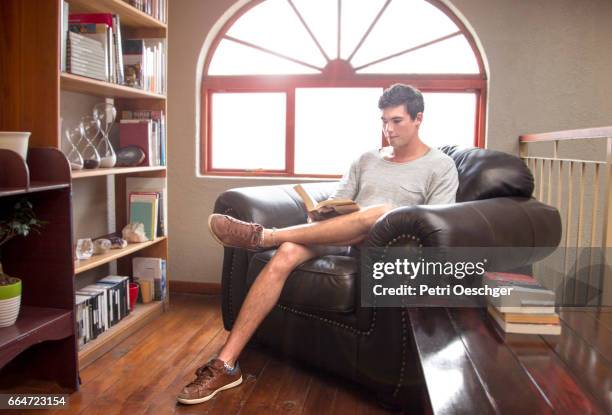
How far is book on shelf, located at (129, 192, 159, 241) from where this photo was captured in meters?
3.00

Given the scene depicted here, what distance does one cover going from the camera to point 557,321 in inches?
54.0

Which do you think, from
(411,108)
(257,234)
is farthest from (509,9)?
(257,234)

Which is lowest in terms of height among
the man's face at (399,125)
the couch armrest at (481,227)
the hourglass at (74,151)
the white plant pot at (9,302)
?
the white plant pot at (9,302)

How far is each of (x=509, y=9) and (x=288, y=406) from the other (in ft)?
7.90

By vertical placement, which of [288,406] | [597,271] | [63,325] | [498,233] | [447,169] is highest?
[447,169]

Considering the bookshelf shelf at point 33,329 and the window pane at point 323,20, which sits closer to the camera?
the bookshelf shelf at point 33,329

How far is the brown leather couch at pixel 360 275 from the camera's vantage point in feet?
6.30

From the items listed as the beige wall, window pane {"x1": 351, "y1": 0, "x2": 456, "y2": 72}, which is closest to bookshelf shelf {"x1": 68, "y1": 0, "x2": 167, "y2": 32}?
the beige wall

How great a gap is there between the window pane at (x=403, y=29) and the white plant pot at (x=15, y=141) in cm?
204

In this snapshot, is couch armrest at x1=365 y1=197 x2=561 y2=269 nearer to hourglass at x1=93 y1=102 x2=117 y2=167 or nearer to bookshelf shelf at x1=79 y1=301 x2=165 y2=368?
bookshelf shelf at x1=79 y1=301 x2=165 y2=368

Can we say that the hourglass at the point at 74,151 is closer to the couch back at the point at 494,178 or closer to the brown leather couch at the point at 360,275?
the brown leather couch at the point at 360,275

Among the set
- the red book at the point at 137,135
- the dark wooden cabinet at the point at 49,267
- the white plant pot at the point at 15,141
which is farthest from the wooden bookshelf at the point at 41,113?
the red book at the point at 137,135

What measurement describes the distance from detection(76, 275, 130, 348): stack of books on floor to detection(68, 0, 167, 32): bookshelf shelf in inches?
49.8

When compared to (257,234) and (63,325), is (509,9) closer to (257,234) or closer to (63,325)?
(257,234)
